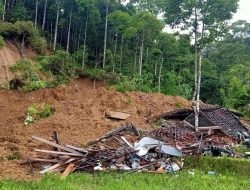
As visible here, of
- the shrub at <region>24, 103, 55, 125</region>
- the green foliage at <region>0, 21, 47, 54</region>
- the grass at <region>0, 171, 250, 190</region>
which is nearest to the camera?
the grass at <region>0, 171, 250, 190</region>

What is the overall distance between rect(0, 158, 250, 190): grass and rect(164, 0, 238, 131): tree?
614 centimetres

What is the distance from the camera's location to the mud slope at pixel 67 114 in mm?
13791

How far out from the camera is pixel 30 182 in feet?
32.1

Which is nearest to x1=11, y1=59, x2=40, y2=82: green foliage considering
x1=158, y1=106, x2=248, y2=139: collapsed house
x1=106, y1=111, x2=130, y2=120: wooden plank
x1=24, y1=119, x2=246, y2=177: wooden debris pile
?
x1=106, y1=111, x2=130, y2=120: wooden plank

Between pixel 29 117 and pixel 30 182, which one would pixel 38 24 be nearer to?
pixel 29 117

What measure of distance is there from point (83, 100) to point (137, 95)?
4.05 meters

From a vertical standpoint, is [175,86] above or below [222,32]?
below

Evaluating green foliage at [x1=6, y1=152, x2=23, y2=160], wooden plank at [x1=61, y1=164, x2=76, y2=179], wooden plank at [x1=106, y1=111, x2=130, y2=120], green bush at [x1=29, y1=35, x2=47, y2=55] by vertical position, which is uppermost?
green bush at [x1=29, y1=35, x2=47, y2=55]

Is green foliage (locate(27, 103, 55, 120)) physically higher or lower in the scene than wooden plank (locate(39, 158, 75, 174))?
higher

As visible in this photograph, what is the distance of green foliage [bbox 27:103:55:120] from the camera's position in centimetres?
1845

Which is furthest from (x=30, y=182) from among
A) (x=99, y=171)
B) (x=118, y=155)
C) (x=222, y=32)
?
(x=222, y=32)

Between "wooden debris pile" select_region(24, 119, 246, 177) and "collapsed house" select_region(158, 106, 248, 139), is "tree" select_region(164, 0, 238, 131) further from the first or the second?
"wooden debris pile" select_region(24, 119, 246, 177)

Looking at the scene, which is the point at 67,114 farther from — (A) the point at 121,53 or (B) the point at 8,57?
(A) the point at 121,53

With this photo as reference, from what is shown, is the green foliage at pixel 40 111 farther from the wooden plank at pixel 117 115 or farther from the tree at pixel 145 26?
the tree at pixel 145 26
